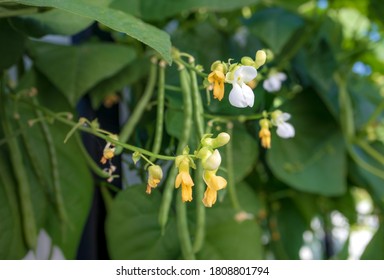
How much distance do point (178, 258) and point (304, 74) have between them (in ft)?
1.25

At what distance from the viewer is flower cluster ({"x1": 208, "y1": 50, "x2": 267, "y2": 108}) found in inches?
13.5

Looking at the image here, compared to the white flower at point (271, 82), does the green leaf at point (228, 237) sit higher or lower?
lower

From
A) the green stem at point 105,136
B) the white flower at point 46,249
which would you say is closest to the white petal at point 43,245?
the white flower at point 46,249

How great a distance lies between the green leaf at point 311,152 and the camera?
0.73 metres

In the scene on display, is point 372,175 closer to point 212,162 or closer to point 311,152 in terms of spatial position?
point 311,152

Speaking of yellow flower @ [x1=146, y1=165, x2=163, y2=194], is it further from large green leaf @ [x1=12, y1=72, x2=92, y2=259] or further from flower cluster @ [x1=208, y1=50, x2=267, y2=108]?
large green leaf @ [x1=12, y1=72, x2=92, y2=259]

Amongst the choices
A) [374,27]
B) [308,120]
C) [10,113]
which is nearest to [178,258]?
[10,113]

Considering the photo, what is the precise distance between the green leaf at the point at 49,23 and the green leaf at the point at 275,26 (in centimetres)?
25

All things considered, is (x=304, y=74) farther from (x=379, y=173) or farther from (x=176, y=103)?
(x=176, y=103)

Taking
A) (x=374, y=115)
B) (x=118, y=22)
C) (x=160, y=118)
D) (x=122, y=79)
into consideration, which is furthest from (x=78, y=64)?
(x=374, y=115)

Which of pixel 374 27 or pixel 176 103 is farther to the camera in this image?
pixel 374 27

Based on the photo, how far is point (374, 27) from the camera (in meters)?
0.92

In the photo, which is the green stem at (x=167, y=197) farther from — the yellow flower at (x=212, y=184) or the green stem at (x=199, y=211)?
the yellow flower at (x=212, y=184)

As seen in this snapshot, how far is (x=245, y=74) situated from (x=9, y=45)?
11.0 inches
